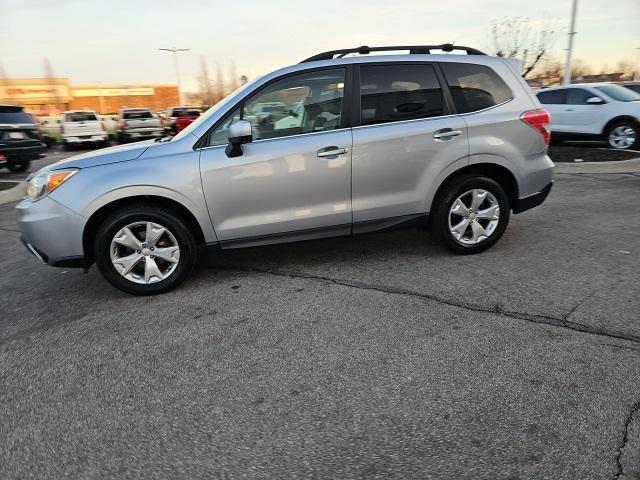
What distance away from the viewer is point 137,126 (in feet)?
68.1

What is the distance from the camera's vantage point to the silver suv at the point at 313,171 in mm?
3869

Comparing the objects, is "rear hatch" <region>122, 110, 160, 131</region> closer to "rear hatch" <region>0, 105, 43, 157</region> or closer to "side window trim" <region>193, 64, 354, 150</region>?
"rear hatch" <region>0, 105, 43, 157</region>

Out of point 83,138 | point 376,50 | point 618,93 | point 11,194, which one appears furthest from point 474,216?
point 83,138

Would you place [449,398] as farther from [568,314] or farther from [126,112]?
[126,112]

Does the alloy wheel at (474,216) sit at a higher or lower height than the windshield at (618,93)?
lower

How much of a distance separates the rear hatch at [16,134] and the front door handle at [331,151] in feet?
37.8

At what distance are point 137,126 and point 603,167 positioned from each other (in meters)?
17.8

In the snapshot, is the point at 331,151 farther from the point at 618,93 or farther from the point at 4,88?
the point at 4,88

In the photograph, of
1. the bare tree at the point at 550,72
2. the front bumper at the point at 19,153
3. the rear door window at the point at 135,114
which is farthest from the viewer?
the bare tree at the point at 550,72

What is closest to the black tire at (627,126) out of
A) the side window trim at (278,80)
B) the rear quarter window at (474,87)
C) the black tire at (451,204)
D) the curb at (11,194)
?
the rear quarter window at (474,87)

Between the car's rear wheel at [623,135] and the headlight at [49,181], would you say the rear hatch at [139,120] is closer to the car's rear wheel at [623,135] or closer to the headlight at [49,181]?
the car's rear wheel at [623,135]

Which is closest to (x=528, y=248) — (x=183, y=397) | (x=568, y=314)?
(x=568, y=314)

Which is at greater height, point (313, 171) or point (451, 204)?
point (313, 171)

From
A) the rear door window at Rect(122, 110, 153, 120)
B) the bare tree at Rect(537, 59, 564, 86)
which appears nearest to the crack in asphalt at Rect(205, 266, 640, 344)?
the rear door window at Rect(122, 110, 153, 120)
